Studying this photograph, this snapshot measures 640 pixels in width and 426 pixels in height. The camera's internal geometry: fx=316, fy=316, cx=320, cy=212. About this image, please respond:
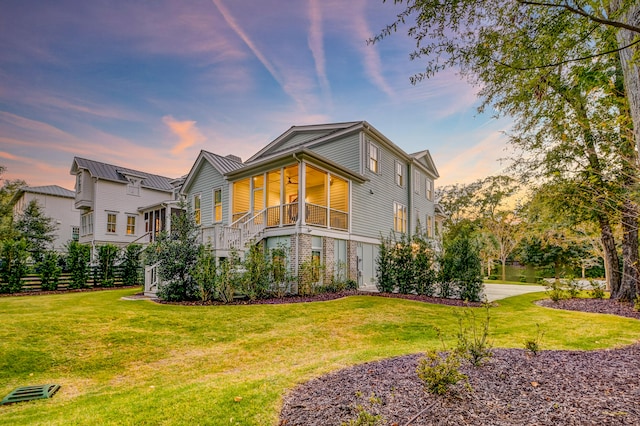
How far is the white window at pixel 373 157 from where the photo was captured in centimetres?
1655

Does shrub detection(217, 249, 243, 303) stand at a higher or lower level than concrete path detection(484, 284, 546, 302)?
higher

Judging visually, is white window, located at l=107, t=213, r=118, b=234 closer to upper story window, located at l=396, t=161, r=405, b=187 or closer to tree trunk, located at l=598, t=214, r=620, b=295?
upper story window, located at l=396, t=161, r=405, b=187

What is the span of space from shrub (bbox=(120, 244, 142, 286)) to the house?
3854 millimetres

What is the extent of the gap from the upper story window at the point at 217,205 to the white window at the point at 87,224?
13.3m

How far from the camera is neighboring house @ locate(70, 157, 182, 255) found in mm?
23656

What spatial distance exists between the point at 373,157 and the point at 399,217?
14.4 ft

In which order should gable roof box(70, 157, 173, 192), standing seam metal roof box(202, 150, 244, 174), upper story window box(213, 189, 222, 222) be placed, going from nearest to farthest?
standing seam metal roof box(202, 150, 244, 174) < upper story window box(213, 189, 222, 222) < gable roof box(70, 157, 173, 192)

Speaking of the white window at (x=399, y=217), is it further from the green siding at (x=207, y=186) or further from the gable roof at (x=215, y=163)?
the green siding at (x=207, y=186)

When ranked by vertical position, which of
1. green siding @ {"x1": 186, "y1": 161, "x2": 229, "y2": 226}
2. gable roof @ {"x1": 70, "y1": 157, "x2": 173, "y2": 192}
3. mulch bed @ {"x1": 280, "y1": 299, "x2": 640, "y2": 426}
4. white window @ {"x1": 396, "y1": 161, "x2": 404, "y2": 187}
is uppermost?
gable roof @ {"x1": 70, "y1": 157, "x2": 173, "y2": 192}

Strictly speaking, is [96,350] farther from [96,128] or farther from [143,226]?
[143,226]

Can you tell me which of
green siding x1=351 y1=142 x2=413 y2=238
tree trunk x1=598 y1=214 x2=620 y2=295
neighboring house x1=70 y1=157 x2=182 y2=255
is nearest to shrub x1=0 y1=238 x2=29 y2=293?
neighboring house x1=70 y1=157 x2=182 y2=255

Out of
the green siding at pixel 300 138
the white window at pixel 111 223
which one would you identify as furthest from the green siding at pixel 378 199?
the white window at pixel 111 223

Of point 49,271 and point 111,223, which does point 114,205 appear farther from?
point 49,271

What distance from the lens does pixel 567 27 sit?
370 centimetres
